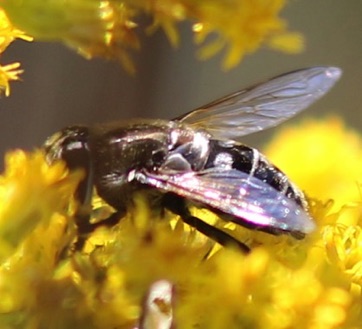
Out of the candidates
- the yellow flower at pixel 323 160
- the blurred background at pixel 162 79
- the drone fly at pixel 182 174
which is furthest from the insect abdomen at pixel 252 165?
the blurred background at pixel 162 79

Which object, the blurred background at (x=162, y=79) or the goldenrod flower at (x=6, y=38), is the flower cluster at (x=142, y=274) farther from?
the blurred background at (x=162, y=79)

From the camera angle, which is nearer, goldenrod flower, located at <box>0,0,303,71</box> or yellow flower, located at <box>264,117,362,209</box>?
goldenrod flower, located at <box>0,0,303,71</box>

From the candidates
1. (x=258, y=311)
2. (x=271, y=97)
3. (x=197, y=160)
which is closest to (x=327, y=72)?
(x=271, y=97)

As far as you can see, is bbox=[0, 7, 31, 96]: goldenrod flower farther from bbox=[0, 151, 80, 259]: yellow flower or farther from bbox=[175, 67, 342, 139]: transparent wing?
bbox=[175, 67, 342, 139]: transparent wing

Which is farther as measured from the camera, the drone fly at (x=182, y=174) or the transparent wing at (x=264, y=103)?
the transparent wing at (x=264, y=103)

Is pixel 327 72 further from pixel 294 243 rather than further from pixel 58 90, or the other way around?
pixel 58 90

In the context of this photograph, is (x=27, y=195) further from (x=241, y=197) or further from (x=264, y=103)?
(x=264, y=103)

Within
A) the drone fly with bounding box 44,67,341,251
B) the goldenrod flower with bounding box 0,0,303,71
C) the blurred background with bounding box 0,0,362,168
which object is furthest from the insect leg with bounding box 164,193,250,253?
the blurred background with bounding box 0,0,362,168
